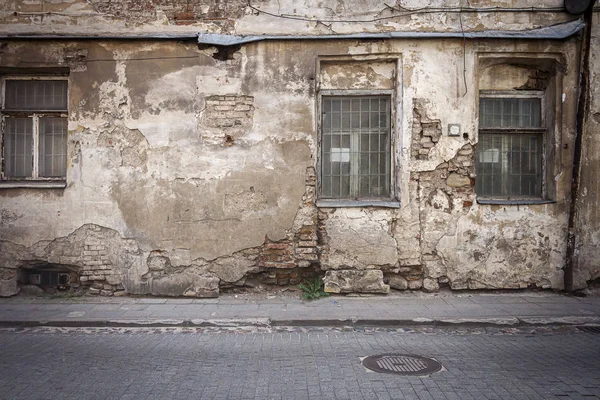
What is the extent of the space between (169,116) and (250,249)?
8.73 feet

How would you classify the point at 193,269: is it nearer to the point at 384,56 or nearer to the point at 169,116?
the point at 169,116

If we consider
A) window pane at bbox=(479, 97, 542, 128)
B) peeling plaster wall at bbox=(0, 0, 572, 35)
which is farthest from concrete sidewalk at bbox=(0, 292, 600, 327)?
peeling plaster wall at bbox=(0, 0, 572, 35)

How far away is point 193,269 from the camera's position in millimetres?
7992

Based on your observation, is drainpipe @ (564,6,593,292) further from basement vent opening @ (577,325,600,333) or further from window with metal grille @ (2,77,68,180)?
window with metal grille @ (2,77,68,180)

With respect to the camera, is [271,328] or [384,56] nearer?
[271,328]

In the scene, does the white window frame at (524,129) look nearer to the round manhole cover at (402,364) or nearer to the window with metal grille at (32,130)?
the round manhole cover at (402,364)

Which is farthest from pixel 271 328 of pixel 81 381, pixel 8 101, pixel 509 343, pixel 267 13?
pixel 8 101

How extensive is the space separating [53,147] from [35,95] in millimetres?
978

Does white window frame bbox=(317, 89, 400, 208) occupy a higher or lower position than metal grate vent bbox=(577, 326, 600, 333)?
higher

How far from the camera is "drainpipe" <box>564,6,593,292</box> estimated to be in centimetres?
796

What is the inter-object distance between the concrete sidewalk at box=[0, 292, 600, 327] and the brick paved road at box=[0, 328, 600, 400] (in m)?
0.24

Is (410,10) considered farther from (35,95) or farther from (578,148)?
(35,95)

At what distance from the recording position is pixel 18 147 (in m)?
8.38

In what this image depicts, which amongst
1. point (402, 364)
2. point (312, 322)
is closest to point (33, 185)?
point (312, 322)
